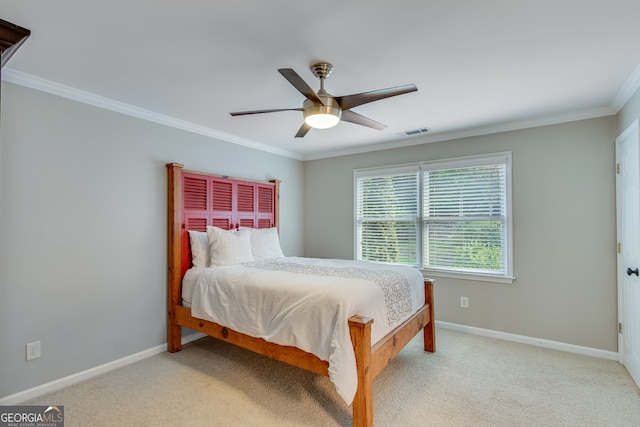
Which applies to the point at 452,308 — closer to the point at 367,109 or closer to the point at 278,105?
the point at 367,109

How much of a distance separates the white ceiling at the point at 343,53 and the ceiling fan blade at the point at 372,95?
27 centimetres

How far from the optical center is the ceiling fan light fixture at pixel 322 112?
2.12m

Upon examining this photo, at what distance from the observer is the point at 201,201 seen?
3.55m

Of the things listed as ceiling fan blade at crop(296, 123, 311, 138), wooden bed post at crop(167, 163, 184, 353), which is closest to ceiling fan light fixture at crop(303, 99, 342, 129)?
ceiling fan blade at crop(296, 123, 311, 138)

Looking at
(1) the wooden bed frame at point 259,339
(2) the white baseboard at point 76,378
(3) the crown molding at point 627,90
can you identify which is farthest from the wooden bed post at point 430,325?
(2) the white baseboard at point 76,378

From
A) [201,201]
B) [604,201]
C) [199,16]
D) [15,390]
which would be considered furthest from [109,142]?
[604,201]

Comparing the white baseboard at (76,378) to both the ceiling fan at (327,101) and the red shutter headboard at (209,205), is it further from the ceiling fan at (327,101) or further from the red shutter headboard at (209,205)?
the ceiling fan at (327,101)

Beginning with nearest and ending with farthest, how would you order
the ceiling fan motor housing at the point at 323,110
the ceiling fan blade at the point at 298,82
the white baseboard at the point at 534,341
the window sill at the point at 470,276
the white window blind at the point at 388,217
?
the ceiling fan blade at the point at 298,82 → the ceiling fan motor housing at the point at 323,110 → the white baseboard at the point at 534,341 → the window sill at the point at 470,276 → the white window blind at the point at 388,217

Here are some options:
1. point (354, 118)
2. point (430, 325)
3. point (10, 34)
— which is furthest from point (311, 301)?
point (10, 34)

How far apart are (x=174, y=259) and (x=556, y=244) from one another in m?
3.93

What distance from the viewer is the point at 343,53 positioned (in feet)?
6.66

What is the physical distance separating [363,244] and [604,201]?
2690mm

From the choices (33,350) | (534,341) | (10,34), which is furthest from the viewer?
(534,341)

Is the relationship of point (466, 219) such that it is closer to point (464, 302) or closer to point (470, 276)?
point (470, 276)
